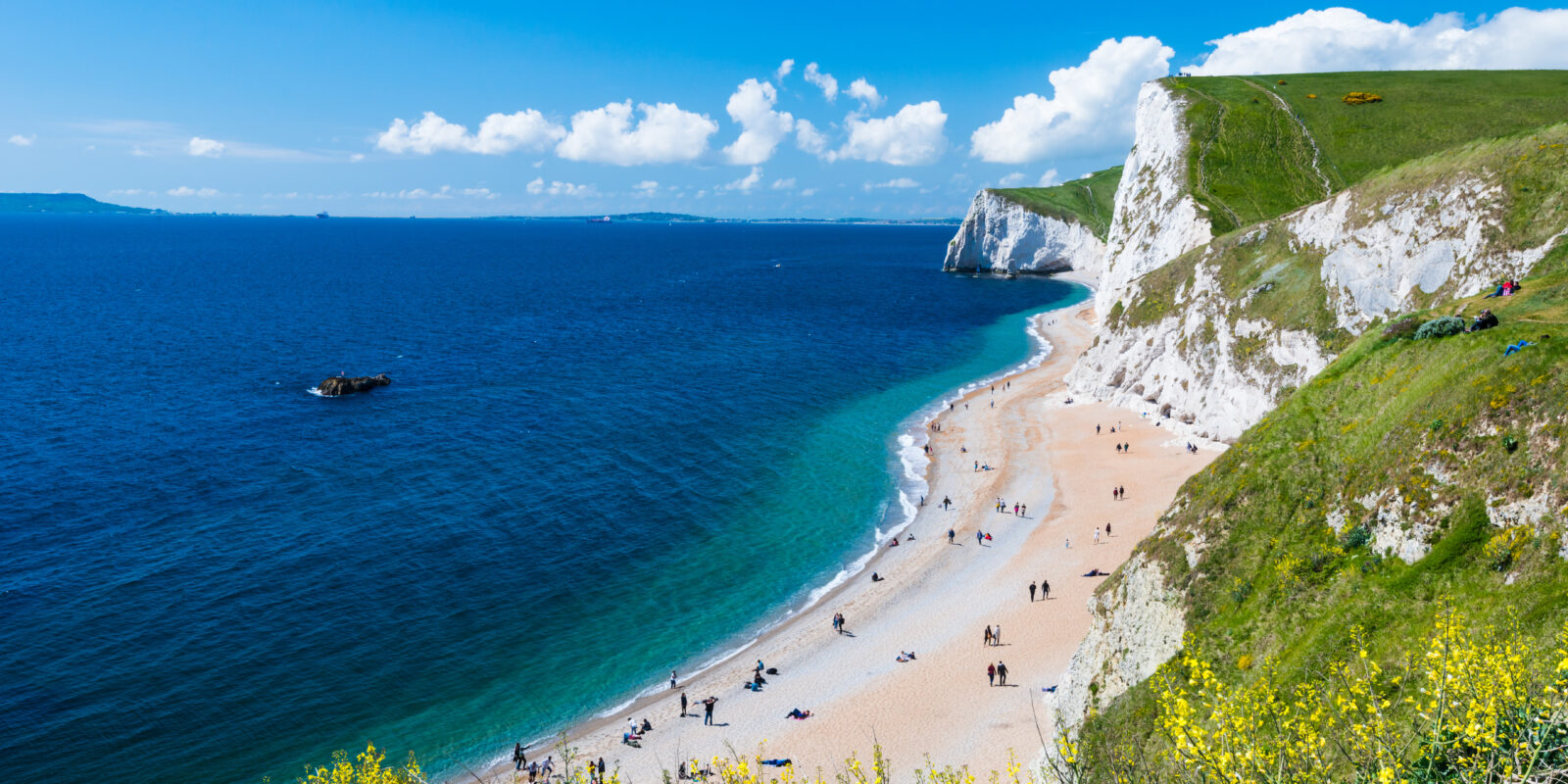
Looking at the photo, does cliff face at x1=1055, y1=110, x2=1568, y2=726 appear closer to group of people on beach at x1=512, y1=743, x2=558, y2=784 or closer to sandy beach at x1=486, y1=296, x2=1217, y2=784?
sandy beach at x1=486, y1=296, x2=1217, y2=784

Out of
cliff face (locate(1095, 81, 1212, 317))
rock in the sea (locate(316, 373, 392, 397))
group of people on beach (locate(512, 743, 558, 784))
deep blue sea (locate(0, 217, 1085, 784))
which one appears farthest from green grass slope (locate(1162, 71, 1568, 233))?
rock in the sea (locate(316, 373, 392, 397))

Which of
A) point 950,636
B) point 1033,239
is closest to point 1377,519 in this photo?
point 950,636

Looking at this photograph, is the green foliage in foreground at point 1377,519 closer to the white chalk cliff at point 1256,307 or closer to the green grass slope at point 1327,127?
the white chalk cliff at point 1256,307

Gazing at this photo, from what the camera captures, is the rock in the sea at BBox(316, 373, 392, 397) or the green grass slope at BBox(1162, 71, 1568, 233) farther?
the green grass slope at BBox(1162, 71, 1568, 233)

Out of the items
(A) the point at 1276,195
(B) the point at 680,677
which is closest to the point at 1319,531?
(B) the point at 680,677

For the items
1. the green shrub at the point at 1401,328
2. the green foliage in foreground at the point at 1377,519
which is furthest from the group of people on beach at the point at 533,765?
the green shrub at the point at 1401,328

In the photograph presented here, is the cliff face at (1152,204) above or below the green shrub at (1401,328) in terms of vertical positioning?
above
